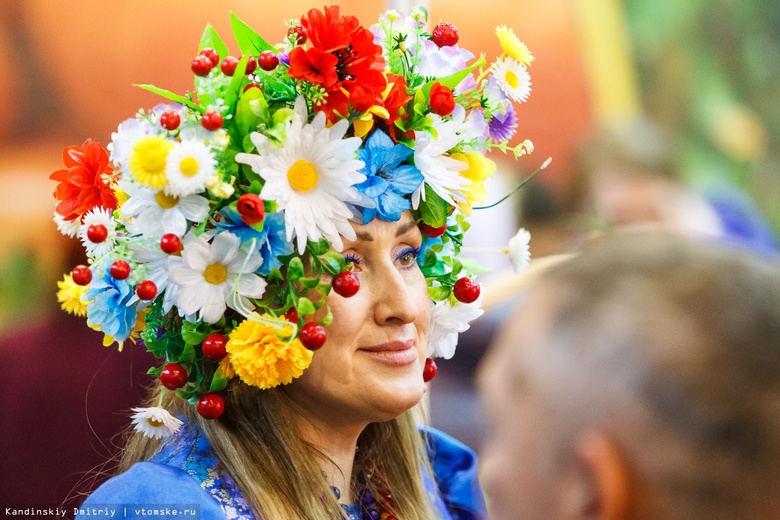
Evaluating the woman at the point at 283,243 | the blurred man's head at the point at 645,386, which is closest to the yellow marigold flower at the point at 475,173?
the woman at the point at 283,243

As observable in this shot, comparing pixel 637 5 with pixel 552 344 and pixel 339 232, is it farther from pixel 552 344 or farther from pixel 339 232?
pixel 552 344

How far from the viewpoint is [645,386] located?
0.67 metres

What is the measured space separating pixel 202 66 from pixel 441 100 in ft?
1.58

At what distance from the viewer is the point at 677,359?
2.17 feet

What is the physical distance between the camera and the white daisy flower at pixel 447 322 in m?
2.19

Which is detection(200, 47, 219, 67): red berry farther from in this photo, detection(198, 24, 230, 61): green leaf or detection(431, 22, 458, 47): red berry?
detection(431, 22, 458, 47): red berry

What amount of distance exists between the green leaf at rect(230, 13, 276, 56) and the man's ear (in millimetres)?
1407

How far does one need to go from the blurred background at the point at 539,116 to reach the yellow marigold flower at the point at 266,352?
1197 millimetres

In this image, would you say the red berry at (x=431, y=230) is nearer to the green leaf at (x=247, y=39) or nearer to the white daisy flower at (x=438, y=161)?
the white daisy flower at (x=438, y=161)

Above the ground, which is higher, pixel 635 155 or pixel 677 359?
pixel 635 155

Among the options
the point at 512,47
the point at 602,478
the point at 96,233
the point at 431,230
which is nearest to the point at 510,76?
the point at 512,47

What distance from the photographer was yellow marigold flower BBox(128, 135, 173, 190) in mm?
1722

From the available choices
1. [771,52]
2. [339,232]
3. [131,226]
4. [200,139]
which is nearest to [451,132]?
[339,232]

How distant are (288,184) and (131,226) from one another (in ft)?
1.07
